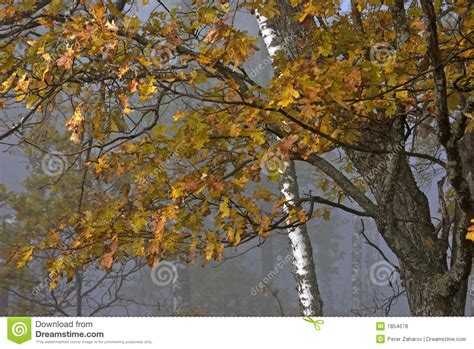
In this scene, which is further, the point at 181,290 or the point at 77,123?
the point at 181,290

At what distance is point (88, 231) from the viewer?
4723 millimetres

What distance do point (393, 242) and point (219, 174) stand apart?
1.76 metres

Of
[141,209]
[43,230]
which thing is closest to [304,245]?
[141,209]
